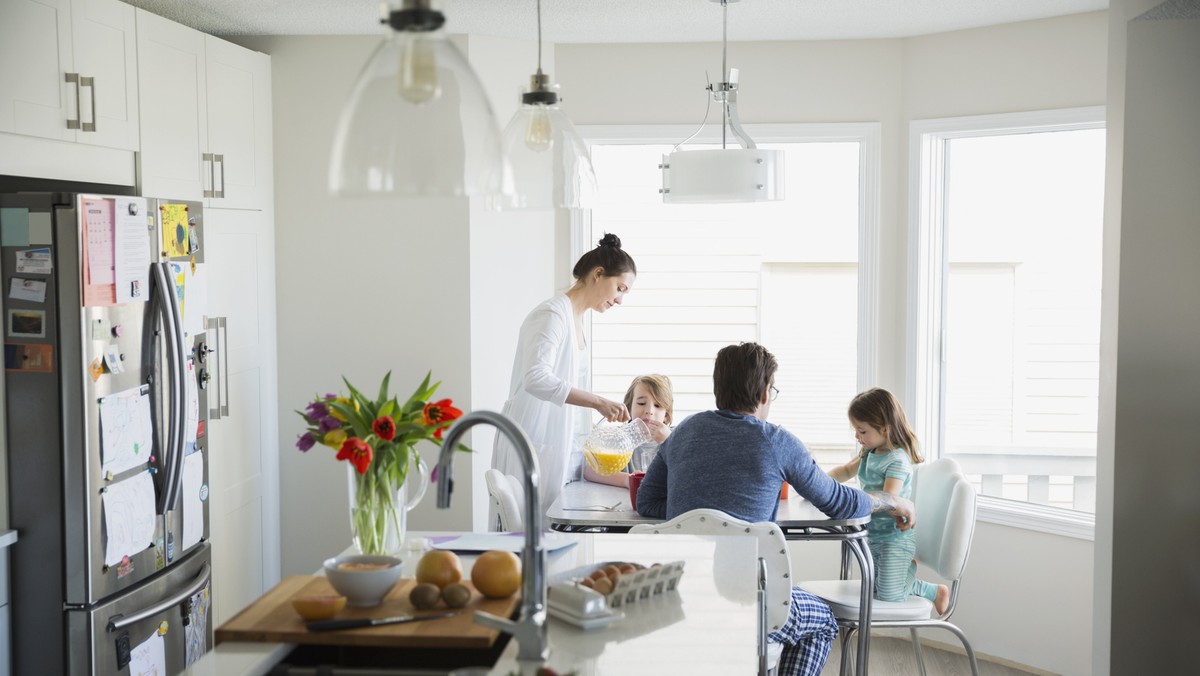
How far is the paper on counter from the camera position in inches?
118

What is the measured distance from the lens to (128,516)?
2.96 meters

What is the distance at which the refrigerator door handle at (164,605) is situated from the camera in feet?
9.55

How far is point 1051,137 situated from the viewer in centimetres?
421

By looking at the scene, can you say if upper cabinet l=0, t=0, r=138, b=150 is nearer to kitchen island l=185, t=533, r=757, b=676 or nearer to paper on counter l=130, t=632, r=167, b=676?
paper on counter l=130, t=632, r=167, b=676

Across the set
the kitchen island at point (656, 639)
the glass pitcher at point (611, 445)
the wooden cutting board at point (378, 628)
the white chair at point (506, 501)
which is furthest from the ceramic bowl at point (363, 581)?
the glass pitcher at point (611, 445)

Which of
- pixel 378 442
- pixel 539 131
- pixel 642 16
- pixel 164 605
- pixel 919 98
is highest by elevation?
pixel 642 16

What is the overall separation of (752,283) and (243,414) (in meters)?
2.12

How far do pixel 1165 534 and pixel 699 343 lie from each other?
7.07 feet

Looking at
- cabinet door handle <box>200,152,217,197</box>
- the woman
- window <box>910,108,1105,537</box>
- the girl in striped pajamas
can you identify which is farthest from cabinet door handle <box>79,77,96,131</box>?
window <box>910,108,1105,537</box>

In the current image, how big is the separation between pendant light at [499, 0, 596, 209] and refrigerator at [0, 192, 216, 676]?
131 cm

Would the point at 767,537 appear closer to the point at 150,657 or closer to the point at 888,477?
the point at 888,477

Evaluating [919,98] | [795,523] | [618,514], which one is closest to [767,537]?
[795,523]

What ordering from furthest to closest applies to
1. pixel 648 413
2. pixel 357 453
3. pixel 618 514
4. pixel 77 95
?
pixel 648 413
pixel 618 514
pixel 77 95
pixel 357 453

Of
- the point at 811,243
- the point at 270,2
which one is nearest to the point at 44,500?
the point at 270,2
